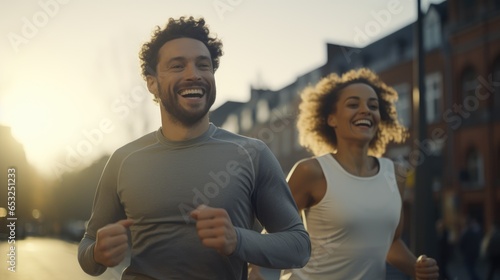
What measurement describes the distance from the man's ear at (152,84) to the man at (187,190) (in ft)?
0.04

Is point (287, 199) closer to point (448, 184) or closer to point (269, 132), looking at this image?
point (448, 184)

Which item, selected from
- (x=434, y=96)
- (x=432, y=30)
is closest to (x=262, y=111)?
(x=432, y=30)

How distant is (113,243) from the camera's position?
6.45 feet

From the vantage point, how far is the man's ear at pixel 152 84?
8.13 ft

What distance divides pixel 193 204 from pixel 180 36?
1.96 feet

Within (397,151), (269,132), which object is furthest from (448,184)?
(269,132)

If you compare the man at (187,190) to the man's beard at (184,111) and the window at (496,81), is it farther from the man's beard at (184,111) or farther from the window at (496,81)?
the window at (496,81)

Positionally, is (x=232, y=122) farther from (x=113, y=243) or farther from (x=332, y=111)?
(x=113, y=243)

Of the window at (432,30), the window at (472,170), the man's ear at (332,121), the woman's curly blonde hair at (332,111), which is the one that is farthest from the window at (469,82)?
the man's ear at (332,121)

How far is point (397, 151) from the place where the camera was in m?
32.4

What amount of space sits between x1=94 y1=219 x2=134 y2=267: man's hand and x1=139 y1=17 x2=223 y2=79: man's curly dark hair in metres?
0.69

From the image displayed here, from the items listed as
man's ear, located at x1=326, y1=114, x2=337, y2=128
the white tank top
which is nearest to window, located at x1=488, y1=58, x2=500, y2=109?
man's ear, located at x1=326, y1=114, x2=337, y2=128

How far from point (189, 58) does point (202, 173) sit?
0.39 m

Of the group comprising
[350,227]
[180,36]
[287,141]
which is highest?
[287,141]
